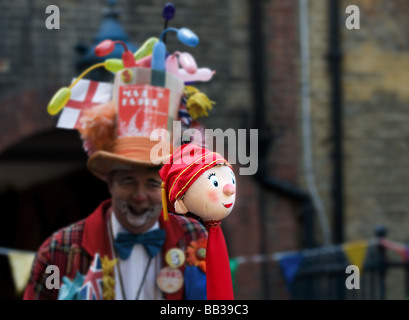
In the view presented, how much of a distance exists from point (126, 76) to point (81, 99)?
0.30 metres

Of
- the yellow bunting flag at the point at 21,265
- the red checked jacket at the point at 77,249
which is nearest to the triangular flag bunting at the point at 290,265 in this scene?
the yellow bunting flag at the point at 21,265

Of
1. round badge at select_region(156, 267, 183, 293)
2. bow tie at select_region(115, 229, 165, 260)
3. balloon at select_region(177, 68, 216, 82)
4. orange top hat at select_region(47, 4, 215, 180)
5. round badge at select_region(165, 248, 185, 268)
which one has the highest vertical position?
balloon at select_region(177, 68, 216, 82)

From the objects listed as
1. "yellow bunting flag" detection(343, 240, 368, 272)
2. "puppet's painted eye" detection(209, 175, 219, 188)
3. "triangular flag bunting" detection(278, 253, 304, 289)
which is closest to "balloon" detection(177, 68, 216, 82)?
"puppet's painted eye" detection(209, 175, 219, 188)

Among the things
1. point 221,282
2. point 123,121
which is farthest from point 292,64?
point 221,282

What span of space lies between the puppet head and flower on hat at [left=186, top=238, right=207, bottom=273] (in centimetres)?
97

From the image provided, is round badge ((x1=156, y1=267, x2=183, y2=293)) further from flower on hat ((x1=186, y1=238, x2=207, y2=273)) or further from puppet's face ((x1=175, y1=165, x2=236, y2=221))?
puppet's face ((x1=175, y1=165, x2=236, y2=221))

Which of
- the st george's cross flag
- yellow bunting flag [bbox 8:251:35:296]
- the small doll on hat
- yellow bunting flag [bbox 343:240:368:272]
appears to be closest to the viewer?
the small doll on hat

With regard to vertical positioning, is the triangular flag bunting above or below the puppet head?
below

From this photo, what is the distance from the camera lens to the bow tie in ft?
12.3

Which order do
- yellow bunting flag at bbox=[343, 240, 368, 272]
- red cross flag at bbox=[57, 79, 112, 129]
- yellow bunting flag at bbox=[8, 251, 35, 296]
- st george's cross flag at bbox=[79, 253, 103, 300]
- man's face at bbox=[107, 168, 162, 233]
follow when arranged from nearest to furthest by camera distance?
st george's cross flag at bbox=[79, 253, 103, 300], man's face at bbox=[107, 168, 162, 233], red cross flag at bbox=[57, 79, 112, 129], yellow bunting flag at bbox=[8, 251, 35, 296], yellow bunting flag at bbox=[343, 240, 368, 272]

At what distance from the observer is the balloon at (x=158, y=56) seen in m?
3.65

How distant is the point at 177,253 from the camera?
147 inches

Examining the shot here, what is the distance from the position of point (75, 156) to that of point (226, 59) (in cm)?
245
